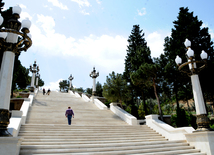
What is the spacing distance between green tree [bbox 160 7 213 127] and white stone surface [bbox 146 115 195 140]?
8.23m

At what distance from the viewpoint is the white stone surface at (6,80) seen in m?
5.36

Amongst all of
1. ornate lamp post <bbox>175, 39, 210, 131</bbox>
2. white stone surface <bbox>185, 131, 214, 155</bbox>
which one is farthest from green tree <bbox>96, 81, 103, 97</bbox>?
white stone surface <bbox>185, 131, 214, 155</bbox>

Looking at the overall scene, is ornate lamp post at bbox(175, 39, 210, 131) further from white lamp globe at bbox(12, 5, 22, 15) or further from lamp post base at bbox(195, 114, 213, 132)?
white lamp globe at bbox(12, 5, 22, 15)

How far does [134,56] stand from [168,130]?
43.7ft

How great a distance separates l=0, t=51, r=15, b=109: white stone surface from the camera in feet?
17.6

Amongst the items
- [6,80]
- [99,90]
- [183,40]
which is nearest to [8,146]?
[6,80]

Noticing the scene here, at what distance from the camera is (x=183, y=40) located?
20.1 metres

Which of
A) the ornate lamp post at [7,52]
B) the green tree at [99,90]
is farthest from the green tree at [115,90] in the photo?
the green tree at [99,90]

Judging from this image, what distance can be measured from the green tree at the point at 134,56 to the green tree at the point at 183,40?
289cm

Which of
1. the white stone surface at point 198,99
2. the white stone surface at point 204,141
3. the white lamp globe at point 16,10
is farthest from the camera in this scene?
the white stone surface at point 198,99

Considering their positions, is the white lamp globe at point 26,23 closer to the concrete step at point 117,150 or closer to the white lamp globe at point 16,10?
the white lamp globe at point 16,10

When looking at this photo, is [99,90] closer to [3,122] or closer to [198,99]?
[198,99]

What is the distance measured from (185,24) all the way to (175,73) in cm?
629

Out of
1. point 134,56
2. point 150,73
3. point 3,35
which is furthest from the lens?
point 134,56
